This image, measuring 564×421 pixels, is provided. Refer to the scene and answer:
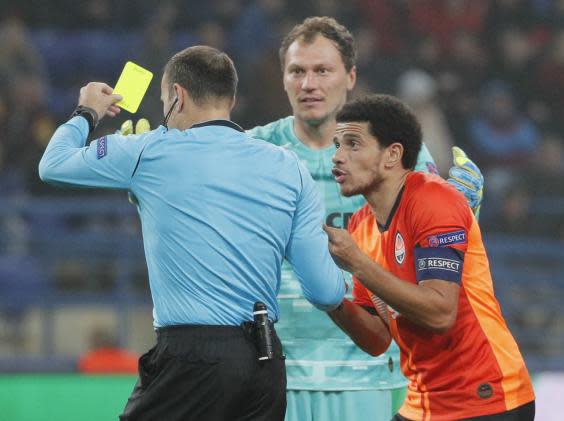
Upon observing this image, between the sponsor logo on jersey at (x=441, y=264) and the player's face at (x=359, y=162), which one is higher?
the player's face at (x=359, y=162)

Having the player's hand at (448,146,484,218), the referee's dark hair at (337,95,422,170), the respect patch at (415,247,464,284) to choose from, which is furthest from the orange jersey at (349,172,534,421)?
the player's hand at (448,146,484,218)

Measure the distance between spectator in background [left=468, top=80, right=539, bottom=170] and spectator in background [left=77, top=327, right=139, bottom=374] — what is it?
12.7 feet

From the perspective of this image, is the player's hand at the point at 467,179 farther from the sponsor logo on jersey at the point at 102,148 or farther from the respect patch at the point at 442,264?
the sponsor logo on jersey at the point at 102,148

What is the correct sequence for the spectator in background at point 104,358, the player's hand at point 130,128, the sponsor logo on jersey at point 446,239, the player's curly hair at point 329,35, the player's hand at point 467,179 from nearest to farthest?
the sponsor logo on jersey at point 446,239
the player's hand at point 130,128
the player's hand at point 467,179
the player's curly hair at point 329,35
the spectator in background at point 104,358

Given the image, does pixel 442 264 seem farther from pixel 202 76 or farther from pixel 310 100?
pixel 310 100

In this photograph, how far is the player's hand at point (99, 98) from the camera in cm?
346

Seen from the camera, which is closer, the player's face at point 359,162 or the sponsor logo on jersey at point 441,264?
the sponsor logo on jersey at point 441,264

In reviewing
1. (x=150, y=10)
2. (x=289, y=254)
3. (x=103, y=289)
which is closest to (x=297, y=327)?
(x=289, y=254)

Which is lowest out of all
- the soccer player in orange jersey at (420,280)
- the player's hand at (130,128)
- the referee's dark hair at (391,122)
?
the soccer player in orange jersey at (420,280)

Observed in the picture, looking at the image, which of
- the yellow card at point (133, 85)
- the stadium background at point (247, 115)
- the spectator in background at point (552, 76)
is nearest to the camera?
the yellow card at point (133, 85)

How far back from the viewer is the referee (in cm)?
308

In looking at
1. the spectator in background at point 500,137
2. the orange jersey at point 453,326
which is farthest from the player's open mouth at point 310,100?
the spectator in background at point 500,137

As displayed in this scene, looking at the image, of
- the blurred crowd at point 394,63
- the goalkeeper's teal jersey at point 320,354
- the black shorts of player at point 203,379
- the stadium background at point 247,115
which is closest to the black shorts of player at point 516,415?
the black shorts of player at point 203,379

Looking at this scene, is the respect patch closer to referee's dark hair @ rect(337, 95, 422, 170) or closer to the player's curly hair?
referee's dark hair @ rect(337, 95, 422, 170)
